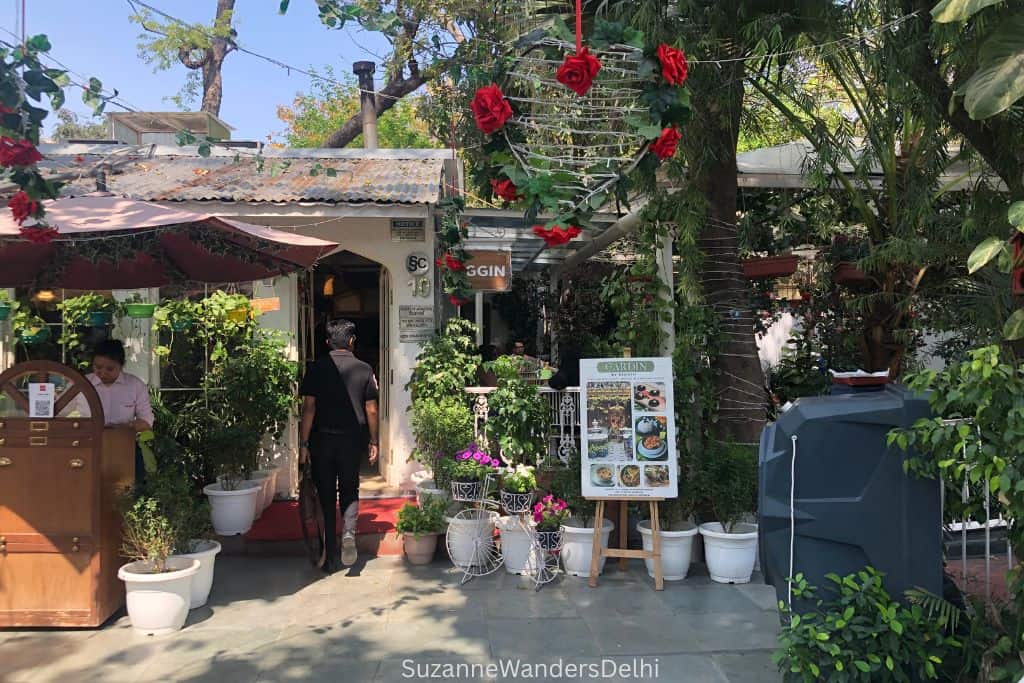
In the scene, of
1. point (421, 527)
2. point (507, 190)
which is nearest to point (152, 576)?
point (421, 527)

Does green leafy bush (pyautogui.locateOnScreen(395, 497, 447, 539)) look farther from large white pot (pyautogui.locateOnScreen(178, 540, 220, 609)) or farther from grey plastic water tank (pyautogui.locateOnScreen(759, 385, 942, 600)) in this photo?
grey plastic water tank (pyautogui.locateOnScreen(759, 385, 942, 600))

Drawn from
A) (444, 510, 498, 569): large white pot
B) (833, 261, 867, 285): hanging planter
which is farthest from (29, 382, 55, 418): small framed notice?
(833, 261, 867, 285): hanging planter

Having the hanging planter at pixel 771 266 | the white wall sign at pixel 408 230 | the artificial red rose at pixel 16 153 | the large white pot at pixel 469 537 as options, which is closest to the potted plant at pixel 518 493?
the large white pot at pixel 469 537

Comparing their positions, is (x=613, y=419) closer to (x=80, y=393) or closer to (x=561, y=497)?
(x=561, y=497)

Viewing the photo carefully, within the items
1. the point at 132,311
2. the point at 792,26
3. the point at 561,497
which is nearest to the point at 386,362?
the point at 132,311

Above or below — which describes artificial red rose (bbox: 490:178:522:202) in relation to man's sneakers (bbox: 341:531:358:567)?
above

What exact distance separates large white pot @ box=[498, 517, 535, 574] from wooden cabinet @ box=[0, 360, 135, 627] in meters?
2.76

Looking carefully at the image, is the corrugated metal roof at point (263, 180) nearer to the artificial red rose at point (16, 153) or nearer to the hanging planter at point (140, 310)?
the hanging planter at point (140, 310)

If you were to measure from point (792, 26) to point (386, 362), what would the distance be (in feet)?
17.0

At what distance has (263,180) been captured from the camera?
26.2ft

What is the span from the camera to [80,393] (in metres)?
4.84

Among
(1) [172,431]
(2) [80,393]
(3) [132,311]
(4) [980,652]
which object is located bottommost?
(4) [980,652]

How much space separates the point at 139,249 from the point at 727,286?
458 cm

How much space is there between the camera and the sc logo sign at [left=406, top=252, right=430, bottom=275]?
7.82 m
